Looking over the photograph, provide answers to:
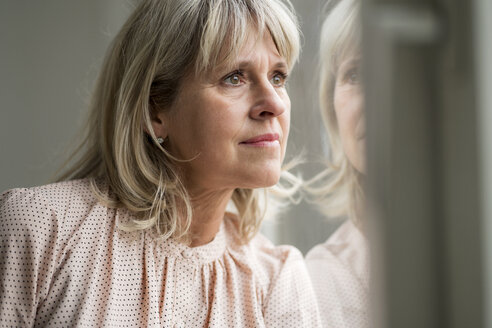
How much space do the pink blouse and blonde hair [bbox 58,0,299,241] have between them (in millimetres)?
306

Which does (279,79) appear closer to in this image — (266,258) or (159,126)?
(159,126)

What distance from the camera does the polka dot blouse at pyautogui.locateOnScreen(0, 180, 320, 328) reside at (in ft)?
3.49

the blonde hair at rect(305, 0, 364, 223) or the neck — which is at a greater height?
the blonde hair at rect(305, 0, 364, 223)

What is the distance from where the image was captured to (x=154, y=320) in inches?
43.4

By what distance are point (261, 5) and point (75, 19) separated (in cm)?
67

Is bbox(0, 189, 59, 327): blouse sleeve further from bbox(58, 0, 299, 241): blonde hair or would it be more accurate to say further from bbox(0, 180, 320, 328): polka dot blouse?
bbox(58, 0, 299, 241): blonde hair

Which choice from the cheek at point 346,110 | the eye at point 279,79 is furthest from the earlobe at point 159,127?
the cheek at point 346,110

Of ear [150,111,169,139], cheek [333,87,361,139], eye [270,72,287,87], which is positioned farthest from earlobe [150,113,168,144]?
cheek [333,87,361,139]

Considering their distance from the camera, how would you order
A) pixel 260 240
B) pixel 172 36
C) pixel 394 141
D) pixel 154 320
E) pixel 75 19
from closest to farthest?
pixel 394 141, pixel 154 320, pixel 172 36, pixel 260 240, pixel 75 19

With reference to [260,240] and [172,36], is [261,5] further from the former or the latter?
[260,240]

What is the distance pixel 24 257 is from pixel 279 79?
2.14 feet

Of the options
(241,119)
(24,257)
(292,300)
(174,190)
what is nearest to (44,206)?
(24,257)

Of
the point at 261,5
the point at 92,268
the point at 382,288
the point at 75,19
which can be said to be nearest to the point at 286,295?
the point at 92,268

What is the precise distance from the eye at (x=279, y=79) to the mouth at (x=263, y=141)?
13 centimetres
